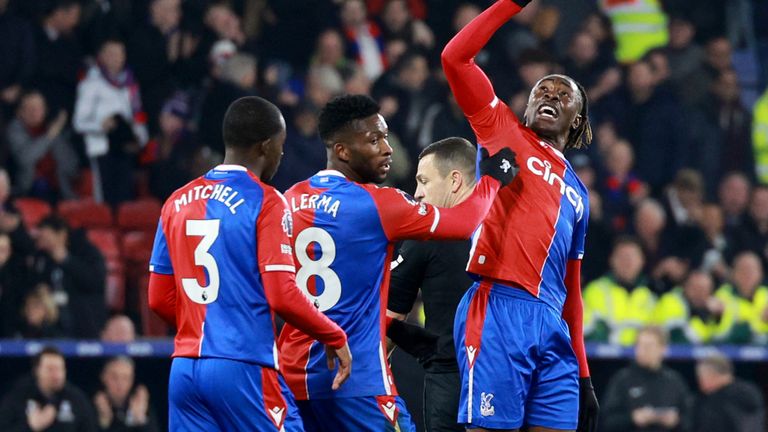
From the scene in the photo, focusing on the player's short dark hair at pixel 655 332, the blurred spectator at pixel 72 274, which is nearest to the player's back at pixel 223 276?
the blurred spectator at pixel 72 274

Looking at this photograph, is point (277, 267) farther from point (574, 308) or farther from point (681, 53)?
point (681, 53)

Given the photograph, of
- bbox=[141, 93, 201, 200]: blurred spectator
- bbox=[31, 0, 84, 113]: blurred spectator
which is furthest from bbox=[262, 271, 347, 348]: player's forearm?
bbox=[31, 0, 84, 113]: blurred spectator

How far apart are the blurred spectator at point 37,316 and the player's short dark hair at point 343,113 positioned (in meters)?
5.19

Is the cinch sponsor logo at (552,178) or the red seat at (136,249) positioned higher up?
the cinch sponsor logo at (552,178)

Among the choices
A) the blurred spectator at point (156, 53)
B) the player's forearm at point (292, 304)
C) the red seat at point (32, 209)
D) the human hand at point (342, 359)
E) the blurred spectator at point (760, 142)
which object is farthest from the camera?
the blurred spectator at point (760, 142)

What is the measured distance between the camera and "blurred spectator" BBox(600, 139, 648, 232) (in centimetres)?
1304

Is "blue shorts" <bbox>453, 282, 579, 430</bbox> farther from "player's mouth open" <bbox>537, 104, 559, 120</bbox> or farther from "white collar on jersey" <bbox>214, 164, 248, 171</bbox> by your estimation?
"white collar on jersey" <bbox>214, 164, 248, 171</bbox>

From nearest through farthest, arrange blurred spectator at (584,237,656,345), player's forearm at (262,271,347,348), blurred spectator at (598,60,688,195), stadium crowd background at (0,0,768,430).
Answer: player's forearm at (262,271,347,348) < stadium crowd background at (0,0,768,430) < blurred spectator at (584,237,656,345) < blurred spectator at (598,60,688,195)

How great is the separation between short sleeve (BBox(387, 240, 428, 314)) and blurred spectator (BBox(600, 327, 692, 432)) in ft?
17.0

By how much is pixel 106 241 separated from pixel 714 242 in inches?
218

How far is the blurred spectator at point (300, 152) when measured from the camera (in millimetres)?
11508

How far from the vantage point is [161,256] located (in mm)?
5316

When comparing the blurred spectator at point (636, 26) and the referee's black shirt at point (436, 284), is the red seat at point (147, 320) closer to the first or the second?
the referee's black shirt at point (436, 284)

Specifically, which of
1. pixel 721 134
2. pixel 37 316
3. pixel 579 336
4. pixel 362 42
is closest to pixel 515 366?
pixel 579 336
